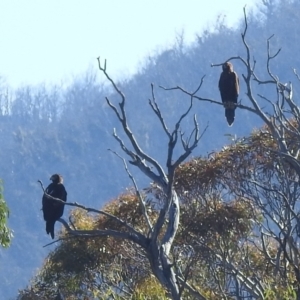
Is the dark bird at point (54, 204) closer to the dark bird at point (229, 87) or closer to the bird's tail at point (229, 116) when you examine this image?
the bird's tail at point (229, 116)

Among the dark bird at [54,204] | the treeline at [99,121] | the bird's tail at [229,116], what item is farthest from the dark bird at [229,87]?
the treeline at [99,121]

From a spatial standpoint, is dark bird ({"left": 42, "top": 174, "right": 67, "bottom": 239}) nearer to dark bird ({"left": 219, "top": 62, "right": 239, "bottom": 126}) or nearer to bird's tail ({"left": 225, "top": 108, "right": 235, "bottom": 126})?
bird's tail ({"left": 225, "top": 108, "right": 235, "bottom": 126})

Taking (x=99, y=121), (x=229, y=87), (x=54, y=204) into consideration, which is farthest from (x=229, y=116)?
(x=99, y=121)

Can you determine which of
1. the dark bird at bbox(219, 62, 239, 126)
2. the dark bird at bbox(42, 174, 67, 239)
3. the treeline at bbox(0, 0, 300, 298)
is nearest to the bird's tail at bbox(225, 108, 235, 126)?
the dark bird at bbox(219, 62, 239, 126)

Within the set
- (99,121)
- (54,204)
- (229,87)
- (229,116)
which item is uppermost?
(99,121)

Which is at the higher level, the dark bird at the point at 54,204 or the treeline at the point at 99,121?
the treeline at the point at 99,121

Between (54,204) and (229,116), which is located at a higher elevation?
(229,116)

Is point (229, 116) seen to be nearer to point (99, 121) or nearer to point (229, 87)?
point (229, 87)

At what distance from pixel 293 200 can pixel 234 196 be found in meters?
1.26

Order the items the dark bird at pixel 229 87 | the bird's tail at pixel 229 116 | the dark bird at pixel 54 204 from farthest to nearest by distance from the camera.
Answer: the dark bird at pixel 229 87 → the bird's tail at pixel 229 116 → the dark bird at pixel 54 204

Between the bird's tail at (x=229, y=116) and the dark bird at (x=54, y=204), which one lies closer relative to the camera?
the dark bird at (x=54, y=204)

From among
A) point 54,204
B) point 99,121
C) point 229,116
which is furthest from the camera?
→ point 99,121

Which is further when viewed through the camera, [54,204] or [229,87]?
[229,87]

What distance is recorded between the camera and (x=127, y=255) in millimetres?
14359
